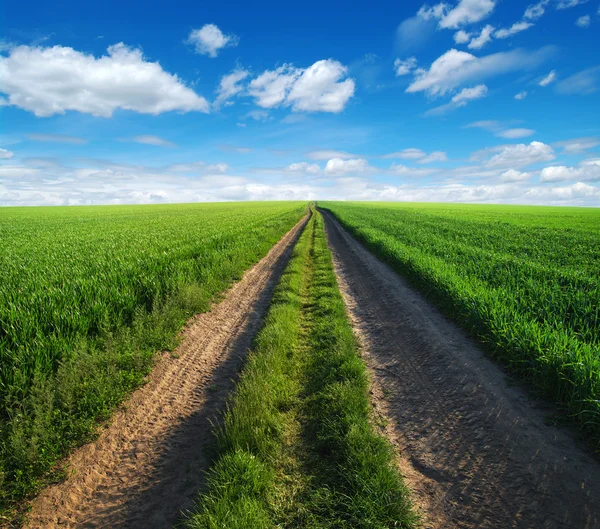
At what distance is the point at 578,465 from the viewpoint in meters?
3.45

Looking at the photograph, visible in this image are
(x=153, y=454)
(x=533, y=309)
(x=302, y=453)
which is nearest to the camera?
(x=302, y=453)

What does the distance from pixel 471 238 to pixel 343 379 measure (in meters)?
18.8

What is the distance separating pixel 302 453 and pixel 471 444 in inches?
85.9

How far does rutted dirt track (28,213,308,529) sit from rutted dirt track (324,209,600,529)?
2.62 metres

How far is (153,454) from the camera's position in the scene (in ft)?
12.8

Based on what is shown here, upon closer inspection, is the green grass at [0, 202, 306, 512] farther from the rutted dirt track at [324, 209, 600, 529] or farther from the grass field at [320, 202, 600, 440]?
the grass field at [320, 202, 600, 440]

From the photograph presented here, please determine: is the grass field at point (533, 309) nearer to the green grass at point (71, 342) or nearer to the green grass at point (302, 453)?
the green grass at point (302, 453)

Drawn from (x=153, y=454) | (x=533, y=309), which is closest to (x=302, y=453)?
(x=153, y=454)

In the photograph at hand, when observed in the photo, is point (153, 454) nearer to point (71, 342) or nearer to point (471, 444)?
A: point (71, 342)

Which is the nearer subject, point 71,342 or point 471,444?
point 471,444

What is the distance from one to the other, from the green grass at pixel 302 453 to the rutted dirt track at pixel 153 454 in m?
0.40

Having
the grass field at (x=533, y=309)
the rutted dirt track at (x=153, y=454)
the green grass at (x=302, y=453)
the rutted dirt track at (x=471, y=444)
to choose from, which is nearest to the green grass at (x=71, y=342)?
the rutted dirt track at (x=153, y=454)

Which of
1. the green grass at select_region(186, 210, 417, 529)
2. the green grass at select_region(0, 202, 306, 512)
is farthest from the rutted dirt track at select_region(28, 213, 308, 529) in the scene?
the green grass at select_region(186, 210, 417, 529)

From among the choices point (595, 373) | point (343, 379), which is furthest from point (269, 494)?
point (595, 373)
